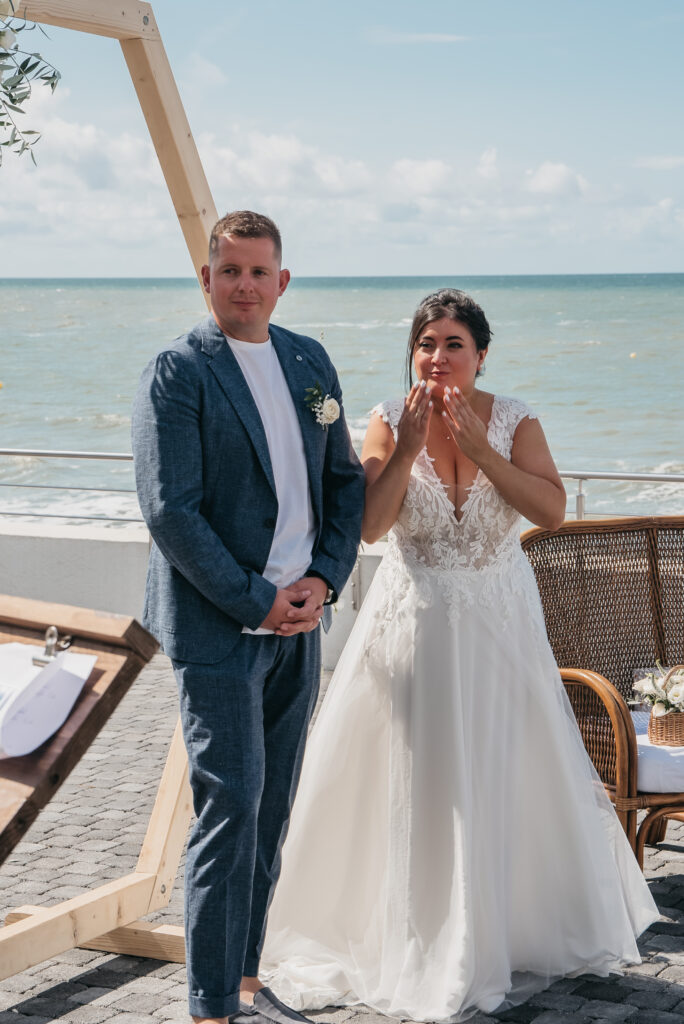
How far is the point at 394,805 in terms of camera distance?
3338 millimetres

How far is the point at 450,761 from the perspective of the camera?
3.31m

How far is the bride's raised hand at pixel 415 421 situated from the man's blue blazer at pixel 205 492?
0.31 metres

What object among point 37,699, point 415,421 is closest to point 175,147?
point 415,421

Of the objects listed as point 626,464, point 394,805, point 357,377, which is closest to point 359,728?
point 394,805

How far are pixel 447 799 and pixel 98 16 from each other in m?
2.22

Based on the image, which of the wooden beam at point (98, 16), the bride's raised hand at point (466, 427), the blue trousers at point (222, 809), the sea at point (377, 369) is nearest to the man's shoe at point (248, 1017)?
the blue trousers at point (222, 809)

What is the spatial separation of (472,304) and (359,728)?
122cm

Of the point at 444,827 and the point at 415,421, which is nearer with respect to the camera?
the point at 415,421

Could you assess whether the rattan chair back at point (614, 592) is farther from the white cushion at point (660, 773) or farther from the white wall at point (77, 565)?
the white wall at point (77, 565)

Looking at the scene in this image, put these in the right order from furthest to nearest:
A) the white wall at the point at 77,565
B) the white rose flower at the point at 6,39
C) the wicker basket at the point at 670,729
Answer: the white wall at the point at 77,565 < the wicker basket at the point at 670,729 < the white rose flower at the point at 6,39

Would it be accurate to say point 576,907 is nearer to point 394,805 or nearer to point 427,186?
point 394,805

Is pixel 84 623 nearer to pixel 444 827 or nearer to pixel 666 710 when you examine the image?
pixel 444 827

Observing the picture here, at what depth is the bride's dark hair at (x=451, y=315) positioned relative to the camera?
3.34 m

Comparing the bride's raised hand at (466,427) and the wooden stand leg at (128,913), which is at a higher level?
the bride's raised hand at (466,427)
